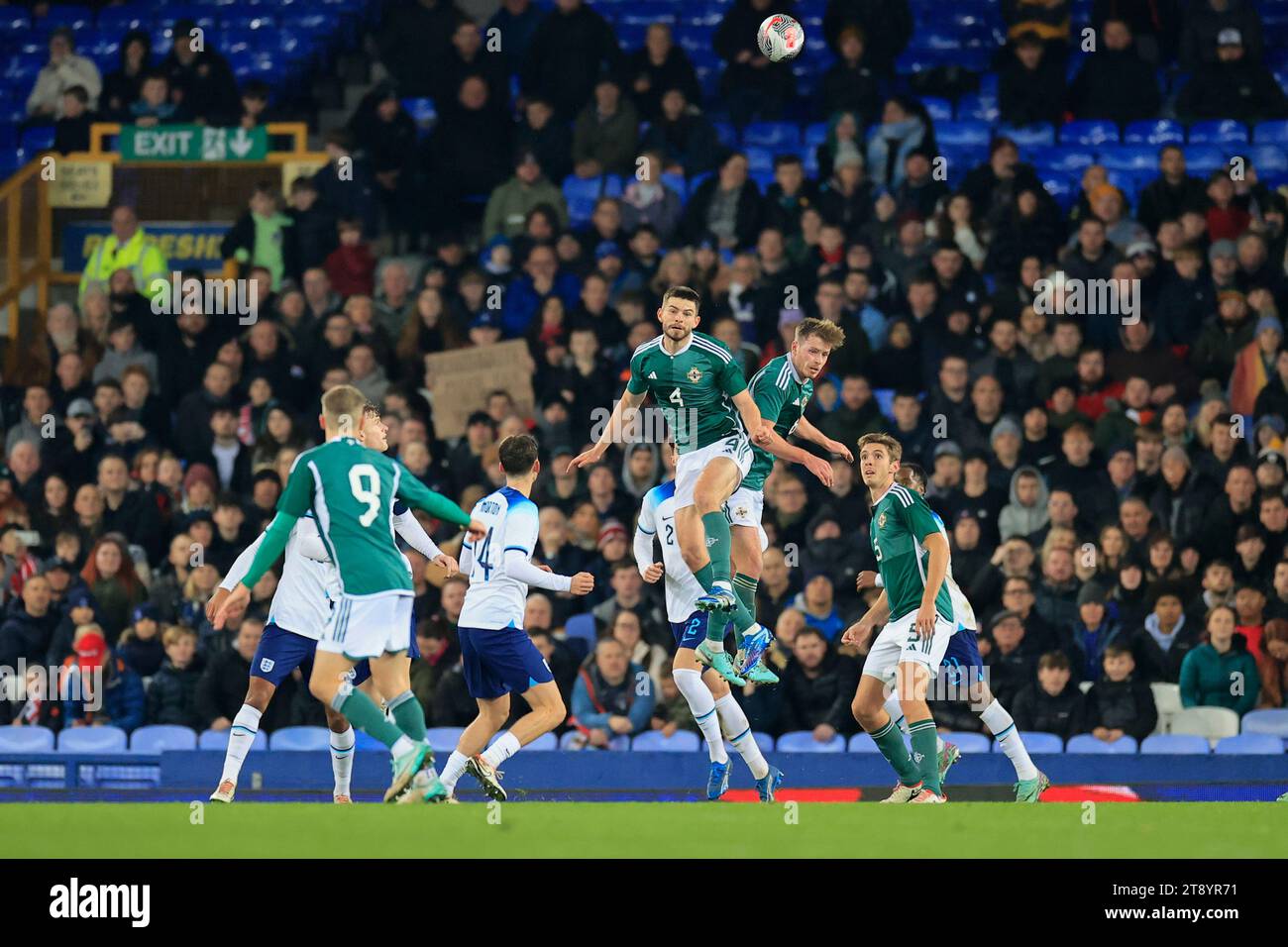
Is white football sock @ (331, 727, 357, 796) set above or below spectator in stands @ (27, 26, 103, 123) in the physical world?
below

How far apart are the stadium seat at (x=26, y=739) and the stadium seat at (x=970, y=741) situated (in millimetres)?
6928

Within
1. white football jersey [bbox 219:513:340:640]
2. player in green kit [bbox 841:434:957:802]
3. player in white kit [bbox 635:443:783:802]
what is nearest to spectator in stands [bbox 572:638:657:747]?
player in white kit [bbox 635:443:783:802]

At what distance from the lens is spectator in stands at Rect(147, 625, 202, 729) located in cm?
1599

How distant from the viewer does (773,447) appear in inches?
488

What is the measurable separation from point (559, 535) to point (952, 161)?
23.2ft

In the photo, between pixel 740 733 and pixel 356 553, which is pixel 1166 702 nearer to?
pixel 740 733

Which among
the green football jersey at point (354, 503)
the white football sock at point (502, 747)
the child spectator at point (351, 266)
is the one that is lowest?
the white football sock at point (502, 747)

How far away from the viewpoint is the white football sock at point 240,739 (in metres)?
12.4

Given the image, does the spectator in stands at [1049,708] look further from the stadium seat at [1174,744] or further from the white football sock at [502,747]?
the white football sock at [502,747]

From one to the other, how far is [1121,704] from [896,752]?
11.6ft

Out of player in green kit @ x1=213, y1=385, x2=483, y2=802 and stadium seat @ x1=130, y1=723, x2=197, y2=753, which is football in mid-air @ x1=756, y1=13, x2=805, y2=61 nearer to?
player in green kit @ x1=213, y1=385, x2=483, y2=802

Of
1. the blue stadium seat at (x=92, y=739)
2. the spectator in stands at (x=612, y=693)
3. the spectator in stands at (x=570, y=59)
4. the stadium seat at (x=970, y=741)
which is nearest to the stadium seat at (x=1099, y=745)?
the stadium seat at (x=970, y=741)

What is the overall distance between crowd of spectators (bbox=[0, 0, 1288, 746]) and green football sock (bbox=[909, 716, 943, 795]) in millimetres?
2821
